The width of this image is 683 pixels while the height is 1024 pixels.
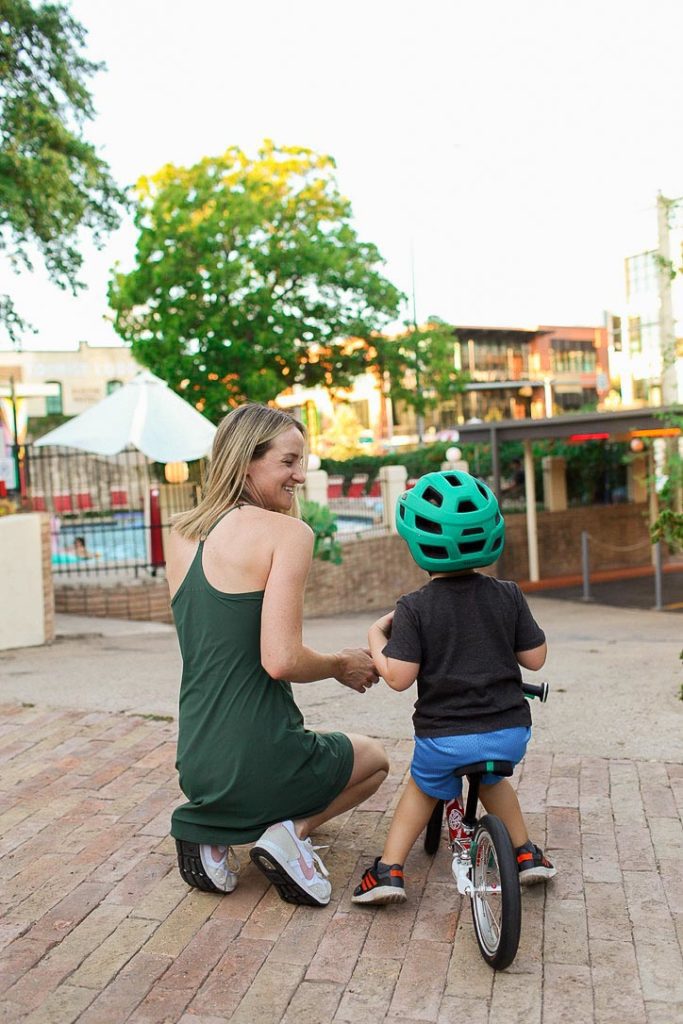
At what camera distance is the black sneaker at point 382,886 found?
10.4 feet

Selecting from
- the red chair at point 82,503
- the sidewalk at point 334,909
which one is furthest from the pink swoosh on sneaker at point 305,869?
the red chair at point 82,503

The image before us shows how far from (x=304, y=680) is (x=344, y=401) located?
31.6 m

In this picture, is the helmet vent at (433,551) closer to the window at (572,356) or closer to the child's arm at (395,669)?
the child's arm at (395,669)

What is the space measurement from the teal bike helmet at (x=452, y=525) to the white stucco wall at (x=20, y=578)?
659 centimetres

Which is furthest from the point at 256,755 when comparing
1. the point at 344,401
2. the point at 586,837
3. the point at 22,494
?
the point at 344,401

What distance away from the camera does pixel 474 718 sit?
2.96 metres

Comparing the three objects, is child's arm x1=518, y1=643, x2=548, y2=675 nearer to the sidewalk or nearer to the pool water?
the sidewalk

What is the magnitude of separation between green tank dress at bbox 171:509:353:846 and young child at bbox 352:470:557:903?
15.3 inches

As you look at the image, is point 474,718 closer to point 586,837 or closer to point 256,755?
point 256,755

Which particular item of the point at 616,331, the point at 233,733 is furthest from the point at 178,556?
the point at 616,331

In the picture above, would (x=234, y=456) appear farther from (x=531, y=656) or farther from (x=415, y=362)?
(x=415, y=362)

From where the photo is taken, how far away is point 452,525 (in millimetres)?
2902

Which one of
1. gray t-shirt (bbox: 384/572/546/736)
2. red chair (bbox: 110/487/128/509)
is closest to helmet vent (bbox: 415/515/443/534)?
gray t-shirt (bbox: 384/572/546/736)

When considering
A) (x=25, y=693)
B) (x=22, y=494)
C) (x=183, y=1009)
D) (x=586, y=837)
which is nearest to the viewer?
(x=183, y=1009)
